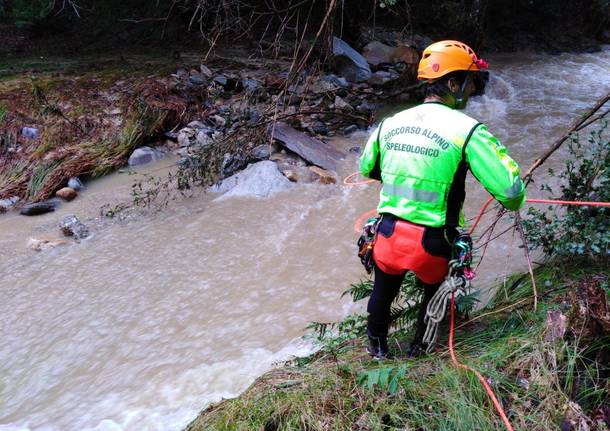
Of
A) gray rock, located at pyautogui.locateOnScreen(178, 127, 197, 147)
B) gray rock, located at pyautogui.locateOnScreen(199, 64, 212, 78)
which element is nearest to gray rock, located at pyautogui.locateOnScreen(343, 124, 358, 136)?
gray rock, located at pyautogui.locateOnScreen(178, 127, 197, 147)

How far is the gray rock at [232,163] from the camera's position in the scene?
609 centimetres

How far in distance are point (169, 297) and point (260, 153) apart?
2.86 m

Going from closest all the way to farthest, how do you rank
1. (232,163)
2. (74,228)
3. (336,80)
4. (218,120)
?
(74,228) → (232,163) → (218,120) → (336,80)

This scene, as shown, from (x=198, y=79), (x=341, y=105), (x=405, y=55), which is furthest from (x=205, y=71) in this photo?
(x=405, y=55)

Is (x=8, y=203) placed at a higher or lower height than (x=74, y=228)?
lower

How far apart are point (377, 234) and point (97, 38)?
1074cm

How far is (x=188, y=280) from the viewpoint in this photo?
13.6 feet

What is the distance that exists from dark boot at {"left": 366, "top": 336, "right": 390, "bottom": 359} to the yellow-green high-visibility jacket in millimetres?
659

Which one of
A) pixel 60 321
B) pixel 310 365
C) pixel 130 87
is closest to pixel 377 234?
pixel 310 365

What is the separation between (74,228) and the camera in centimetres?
502

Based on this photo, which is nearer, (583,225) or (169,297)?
(583,225)

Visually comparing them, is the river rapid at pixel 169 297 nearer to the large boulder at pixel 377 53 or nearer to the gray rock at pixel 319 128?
the gray rock at pixel 319 128

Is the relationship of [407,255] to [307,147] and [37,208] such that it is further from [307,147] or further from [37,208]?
[37,208]

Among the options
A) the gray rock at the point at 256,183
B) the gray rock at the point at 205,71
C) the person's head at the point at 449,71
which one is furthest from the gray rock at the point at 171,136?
the person's head at the point at 449,71
